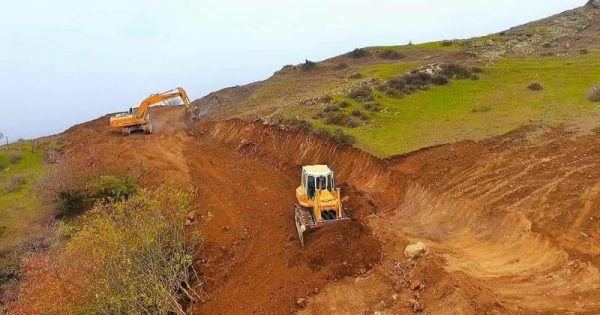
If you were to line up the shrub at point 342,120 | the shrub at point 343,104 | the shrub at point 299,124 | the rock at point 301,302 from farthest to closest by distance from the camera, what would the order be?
1. the shrub at point 343,104
2. the shrub at point 299,124
3. the shrub at point 342,120
4. the rock at point 301,302

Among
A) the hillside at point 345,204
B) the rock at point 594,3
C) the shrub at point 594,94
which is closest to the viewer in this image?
the hillside at point 345,204

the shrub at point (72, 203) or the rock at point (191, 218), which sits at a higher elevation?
the shrub at point (72, 203)

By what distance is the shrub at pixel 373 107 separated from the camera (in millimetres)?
36750

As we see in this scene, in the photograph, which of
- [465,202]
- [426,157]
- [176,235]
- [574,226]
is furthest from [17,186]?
[574,226]

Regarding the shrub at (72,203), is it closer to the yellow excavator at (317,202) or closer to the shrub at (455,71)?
the yellow excavator at (317,202)

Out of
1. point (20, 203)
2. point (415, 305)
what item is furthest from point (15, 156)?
point (415, 305)

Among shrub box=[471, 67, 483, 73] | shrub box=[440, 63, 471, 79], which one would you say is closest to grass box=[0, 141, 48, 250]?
shrub box=[440, 63, 471, 79]

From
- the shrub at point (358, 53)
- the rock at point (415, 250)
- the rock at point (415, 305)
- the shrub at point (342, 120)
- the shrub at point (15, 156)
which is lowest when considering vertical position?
the rock at point (415, 305)

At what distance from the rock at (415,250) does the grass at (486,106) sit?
9.58m

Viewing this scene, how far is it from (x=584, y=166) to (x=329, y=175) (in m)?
11.8

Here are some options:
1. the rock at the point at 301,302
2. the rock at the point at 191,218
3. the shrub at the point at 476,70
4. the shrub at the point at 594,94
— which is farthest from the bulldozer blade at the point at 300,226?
the shrub at the point at 476,70

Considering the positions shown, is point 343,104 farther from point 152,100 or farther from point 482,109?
point 152,100

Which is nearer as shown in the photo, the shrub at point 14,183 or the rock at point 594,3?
the shrub at point 14,183

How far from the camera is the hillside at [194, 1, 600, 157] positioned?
31344mm
